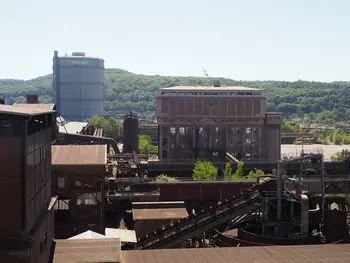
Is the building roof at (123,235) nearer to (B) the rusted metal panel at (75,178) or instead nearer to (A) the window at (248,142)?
(B) the rusted metal panel at (75,178)

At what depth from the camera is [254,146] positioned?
71125 mm

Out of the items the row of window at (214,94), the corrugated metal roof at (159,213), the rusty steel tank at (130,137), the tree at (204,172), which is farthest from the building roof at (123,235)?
the rusty steel tank at (130,137)

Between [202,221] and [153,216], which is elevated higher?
[202,221]

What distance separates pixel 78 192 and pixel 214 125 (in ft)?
150

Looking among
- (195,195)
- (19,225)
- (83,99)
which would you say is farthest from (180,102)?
(83,99)

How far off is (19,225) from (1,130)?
6.61ft

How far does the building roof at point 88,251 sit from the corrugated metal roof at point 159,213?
12.7m

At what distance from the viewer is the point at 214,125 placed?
69.8m

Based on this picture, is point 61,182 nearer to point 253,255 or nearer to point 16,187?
point 253,255

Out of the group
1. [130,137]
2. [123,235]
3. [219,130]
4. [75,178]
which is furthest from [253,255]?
[130,137]

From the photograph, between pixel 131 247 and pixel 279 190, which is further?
pixel 279 190

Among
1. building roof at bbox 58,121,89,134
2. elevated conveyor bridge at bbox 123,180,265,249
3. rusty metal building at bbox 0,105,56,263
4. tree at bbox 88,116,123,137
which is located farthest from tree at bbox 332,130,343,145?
rusty metal building at bbox 0,105,56,263

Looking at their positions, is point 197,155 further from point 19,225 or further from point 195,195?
point 19,225

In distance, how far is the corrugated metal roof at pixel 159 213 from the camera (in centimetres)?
2900
